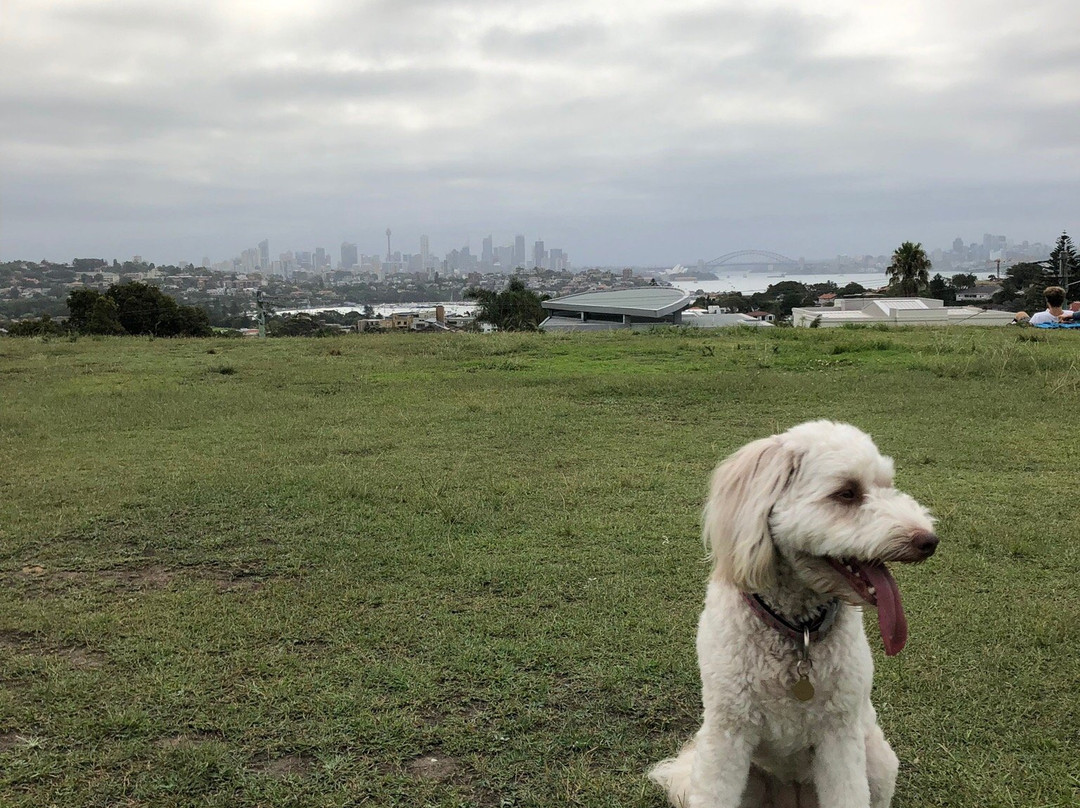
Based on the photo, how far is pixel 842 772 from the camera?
2363 millimetres

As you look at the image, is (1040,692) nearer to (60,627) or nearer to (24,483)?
(60,627)

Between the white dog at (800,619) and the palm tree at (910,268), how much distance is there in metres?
49.6

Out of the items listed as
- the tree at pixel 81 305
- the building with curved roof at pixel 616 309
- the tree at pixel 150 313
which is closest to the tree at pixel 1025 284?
the building with curved roof at pixel 616 309

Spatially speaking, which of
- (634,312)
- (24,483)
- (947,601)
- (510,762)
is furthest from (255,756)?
(634,312)

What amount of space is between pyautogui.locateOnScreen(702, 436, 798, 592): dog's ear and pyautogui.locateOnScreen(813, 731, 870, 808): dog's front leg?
1.71ft

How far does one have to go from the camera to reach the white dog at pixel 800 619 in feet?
7.61

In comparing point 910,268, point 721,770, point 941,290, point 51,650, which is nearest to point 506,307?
point 910,268

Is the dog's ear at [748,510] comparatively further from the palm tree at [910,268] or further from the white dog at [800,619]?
the palm tree at [910,268]

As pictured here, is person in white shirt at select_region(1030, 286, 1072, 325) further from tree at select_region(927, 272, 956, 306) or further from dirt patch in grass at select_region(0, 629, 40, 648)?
tree at select_region(927, 272, 956, 306)

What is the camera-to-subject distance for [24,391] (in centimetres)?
1103

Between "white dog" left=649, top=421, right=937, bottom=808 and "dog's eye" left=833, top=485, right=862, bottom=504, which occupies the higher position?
"dog's eye" left=833, top=485, right=862, bottom=504

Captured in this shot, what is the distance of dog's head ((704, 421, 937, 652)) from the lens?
2.21 meters

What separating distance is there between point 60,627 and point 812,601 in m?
3.63

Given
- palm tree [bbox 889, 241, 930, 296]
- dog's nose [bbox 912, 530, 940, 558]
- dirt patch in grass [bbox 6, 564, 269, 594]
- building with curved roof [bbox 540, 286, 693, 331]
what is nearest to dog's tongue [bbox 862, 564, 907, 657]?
dog's nose [bbox 912, 530, 940, 558]
